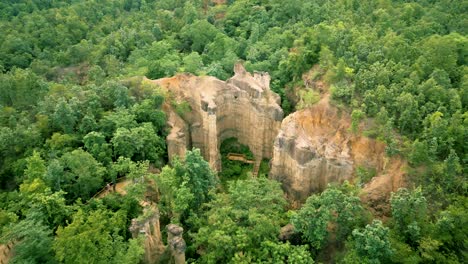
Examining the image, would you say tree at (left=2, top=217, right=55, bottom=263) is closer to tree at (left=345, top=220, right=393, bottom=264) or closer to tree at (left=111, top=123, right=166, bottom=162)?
tree at (left=111, top=123, right=166, bottom=162)

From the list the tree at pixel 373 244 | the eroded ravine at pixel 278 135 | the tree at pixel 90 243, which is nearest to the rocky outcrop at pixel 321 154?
the eroded ravine at pixel 278 135

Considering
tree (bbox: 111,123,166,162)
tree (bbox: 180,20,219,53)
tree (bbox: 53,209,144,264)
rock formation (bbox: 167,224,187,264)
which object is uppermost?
tree (bbox: 180,20,219,53)

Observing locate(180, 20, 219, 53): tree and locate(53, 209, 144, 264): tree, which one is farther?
locate(180, 20, 219, 53): tree

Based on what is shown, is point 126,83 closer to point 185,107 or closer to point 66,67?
point 185,107

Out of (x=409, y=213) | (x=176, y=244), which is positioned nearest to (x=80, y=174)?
(x=176, y=244)

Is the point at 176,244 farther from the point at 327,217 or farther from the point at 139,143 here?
the point at 139,143

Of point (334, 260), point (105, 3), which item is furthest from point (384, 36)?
point (105, 3)

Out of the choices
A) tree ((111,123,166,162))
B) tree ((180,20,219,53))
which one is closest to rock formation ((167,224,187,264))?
tree ((111,123,166,162))
